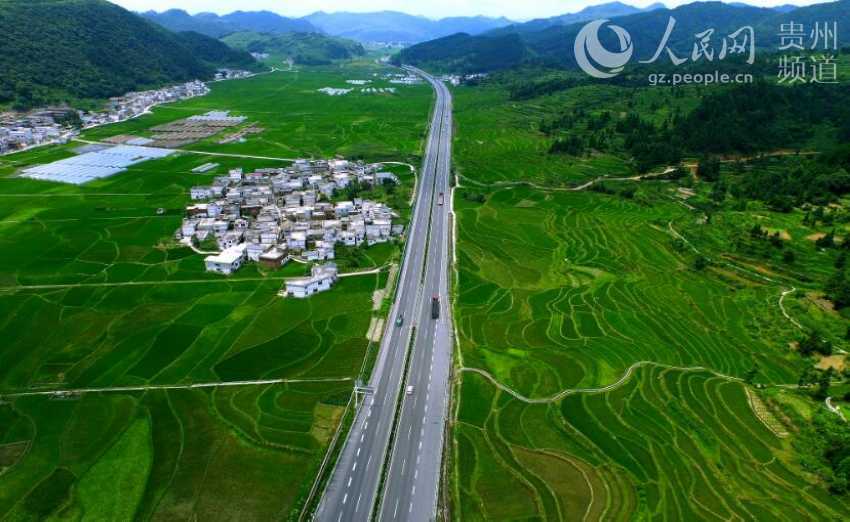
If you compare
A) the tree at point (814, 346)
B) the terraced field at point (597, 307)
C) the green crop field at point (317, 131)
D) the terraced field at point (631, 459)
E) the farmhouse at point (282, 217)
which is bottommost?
the terraced field at point (631, 459)

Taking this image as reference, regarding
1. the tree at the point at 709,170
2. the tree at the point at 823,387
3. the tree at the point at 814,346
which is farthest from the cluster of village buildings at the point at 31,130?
the tree at the point at 709,170

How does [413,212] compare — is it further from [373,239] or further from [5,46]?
[5,46]

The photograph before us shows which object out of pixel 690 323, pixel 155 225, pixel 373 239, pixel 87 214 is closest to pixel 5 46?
pixel 87 214

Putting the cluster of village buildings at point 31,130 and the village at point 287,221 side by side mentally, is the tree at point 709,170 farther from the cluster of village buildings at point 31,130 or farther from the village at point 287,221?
the cluster of village buildings at point 31,130

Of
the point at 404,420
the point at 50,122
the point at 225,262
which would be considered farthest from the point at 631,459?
the point at 50,122

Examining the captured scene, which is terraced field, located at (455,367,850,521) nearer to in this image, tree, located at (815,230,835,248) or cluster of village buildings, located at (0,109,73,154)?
tree, located at (815,230,835,248)
